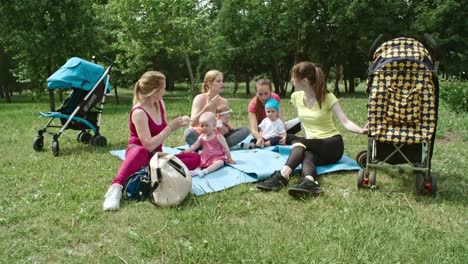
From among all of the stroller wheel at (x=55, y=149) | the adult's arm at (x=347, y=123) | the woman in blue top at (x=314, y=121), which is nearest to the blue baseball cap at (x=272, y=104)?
the woman in blue top at (x=314, y=121)

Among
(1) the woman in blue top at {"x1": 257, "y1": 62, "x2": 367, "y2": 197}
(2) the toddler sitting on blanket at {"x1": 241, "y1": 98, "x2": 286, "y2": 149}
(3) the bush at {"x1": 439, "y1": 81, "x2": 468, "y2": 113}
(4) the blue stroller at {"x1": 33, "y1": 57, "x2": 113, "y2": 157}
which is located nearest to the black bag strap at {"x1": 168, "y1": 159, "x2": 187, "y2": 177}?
(1) the woman in blue top at {"x1": 257, "y1": 62, "x2": 367, "y2": 197}

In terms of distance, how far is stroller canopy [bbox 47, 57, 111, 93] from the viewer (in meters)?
7.20

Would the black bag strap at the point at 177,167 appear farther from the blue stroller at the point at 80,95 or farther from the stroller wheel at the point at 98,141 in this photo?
the stroller wheel at the point at 98,141

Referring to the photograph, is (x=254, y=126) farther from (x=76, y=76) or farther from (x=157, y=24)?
(x=157, y=24)

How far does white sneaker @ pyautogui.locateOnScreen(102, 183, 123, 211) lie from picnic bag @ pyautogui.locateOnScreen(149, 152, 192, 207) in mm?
320

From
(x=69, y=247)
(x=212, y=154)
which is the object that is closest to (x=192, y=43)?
(x=212, y=154)

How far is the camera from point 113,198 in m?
4.29

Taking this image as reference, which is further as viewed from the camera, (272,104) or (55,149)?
(55,149)

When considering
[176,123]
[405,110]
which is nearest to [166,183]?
[176,123]

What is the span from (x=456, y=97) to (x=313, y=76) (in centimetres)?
732

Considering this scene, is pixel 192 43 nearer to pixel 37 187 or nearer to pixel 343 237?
pixel 37 187

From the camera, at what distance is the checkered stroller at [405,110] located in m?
4.34

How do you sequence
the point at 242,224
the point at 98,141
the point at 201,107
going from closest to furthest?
the point at 242,224 < the point at 201,107 < the point at 98,141

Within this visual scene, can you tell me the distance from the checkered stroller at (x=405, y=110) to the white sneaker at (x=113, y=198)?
2.49 m
